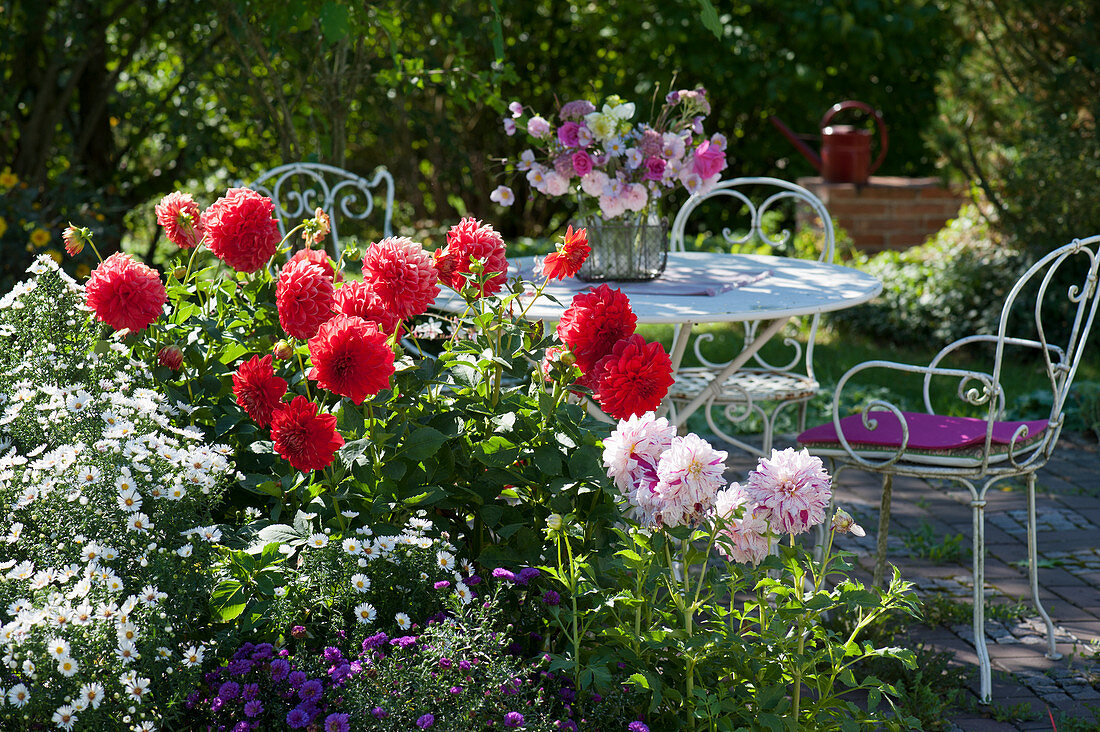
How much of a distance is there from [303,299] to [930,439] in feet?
5.02

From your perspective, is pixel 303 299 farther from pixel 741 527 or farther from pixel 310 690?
pixel 741 527

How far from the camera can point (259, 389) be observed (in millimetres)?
1647

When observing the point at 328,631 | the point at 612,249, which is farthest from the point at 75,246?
the point at 612,249

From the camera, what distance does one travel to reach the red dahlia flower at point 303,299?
5.39ft

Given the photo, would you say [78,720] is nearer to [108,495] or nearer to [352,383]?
[108,495]

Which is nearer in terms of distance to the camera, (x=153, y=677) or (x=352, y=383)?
(x=153, y=677)

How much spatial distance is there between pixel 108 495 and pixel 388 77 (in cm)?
258

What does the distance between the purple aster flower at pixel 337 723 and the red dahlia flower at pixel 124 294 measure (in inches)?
30.9

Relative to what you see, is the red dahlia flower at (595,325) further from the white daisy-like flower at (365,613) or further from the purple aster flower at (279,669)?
the purple aster flower at (279,669)

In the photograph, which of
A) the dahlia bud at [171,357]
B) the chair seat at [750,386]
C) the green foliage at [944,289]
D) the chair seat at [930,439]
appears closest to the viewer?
the dahlia bud at [171,357]

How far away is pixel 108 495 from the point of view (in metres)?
1.53

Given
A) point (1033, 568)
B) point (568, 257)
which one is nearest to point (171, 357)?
point (568, 257)

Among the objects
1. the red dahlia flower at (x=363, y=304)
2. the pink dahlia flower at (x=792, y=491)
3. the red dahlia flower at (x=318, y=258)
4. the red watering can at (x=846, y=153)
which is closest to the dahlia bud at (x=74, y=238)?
the red dahlia flower at (x=318, y=258)

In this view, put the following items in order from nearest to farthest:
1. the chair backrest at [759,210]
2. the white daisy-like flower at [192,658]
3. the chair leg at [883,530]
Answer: the white daisy-like flower at [192,658] → the chair leg at [883,530] → the chair backrest at [759,210]
